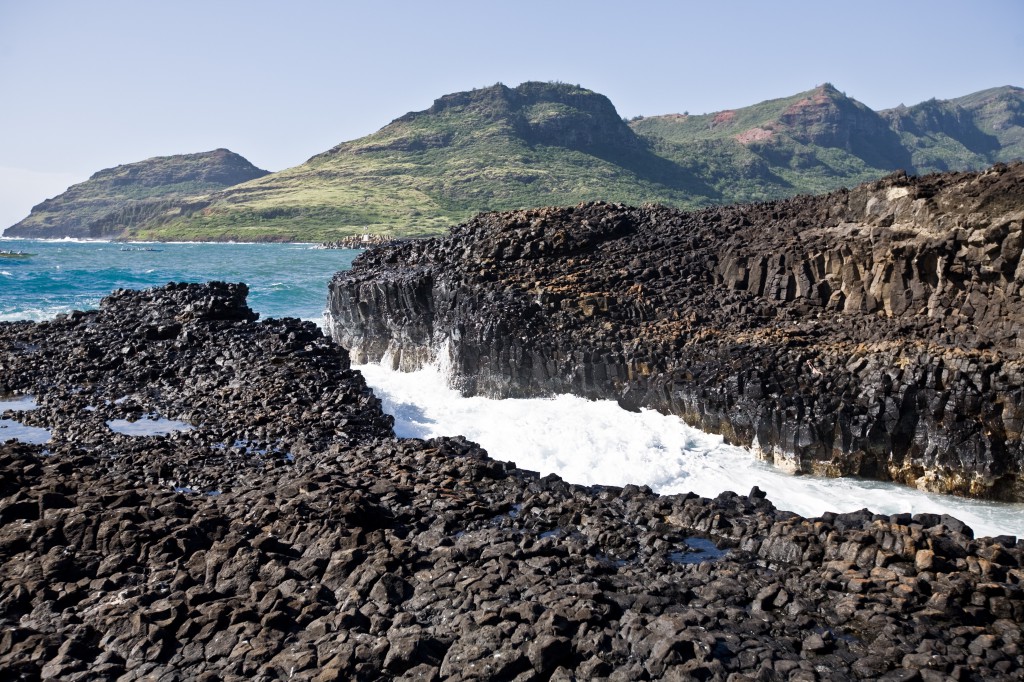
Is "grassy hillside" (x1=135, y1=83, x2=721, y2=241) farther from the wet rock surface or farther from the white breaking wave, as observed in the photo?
the wet rock surface

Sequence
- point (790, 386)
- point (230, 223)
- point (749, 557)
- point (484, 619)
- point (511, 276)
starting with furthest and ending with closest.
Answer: point (230, 223)
point (511, 276)
point (790, 386)
point (749, 557)
point (484, 619)

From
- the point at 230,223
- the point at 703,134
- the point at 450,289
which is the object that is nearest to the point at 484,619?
the point at 450,289

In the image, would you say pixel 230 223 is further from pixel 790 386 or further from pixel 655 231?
pixel 790 386

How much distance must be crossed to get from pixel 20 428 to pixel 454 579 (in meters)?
15.8

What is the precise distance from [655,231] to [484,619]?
80.6 feet

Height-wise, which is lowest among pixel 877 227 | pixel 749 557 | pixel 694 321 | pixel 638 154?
pixel 749 557

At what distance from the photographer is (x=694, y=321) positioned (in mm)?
25844

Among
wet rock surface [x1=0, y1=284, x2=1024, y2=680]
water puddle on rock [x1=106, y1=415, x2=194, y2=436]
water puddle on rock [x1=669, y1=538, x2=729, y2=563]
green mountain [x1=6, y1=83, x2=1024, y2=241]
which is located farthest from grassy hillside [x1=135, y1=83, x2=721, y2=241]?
water puddle on rock [x1=669, y1=538, x2=729, y2=563]

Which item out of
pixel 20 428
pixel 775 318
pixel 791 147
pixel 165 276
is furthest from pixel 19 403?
pixel 791 147

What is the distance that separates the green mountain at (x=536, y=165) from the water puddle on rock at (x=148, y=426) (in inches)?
3909

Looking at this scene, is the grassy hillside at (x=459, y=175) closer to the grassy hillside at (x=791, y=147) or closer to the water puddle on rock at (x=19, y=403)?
the grassy hillside at (x=791, y=147)

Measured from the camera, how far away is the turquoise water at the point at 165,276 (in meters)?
53.7

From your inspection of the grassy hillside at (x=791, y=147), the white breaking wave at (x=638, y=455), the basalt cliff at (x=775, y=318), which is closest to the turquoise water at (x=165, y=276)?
the basalt cliff at (x=775, y=318)

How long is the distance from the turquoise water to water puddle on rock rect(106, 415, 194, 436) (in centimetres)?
2740
